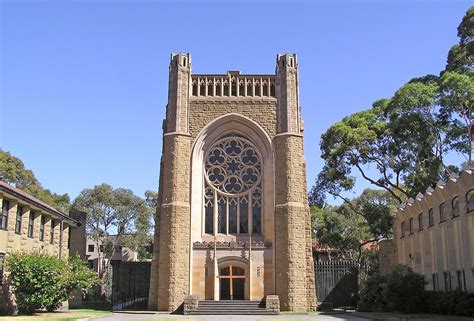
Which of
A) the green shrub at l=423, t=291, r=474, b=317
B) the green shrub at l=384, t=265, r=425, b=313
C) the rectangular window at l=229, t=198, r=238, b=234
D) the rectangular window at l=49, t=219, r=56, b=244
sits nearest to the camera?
the green shrub at l=423, t=291, r=474, b=317

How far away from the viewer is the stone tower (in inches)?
1227

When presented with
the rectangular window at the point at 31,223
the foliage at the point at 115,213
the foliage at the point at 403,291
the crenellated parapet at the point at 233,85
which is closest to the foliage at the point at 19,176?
the foliage at the point at 115,213

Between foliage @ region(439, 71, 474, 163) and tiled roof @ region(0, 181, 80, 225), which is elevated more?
foliage @ region(439, 71, 474, 163)

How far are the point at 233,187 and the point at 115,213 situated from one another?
28908 millimetres

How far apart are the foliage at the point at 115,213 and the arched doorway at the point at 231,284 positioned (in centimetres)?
2919

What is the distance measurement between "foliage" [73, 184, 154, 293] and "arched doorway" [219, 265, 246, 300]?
29.2 m

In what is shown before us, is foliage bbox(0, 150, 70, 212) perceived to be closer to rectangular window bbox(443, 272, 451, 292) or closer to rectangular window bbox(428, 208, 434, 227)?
rectangular window bbox(428, 208, 434, 227)

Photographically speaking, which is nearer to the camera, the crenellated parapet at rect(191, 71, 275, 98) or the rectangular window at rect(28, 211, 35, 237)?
the rectangular window at rect(28, 211, 35, 237)

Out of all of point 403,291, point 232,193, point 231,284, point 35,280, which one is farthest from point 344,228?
point 35,280

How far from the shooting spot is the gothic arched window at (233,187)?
33.1 meters

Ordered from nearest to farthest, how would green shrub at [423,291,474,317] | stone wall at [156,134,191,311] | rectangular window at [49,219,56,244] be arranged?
green shrub at [423,291,474,317], stone wall at [156,134,191,311], rectangular window at [49,219,56,244]

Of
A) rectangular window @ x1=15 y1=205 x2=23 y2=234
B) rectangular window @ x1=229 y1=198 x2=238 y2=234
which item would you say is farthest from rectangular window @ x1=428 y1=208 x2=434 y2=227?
rectangular window @ x1=15 y1=205 x2=23 y2=234

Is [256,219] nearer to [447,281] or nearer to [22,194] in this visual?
[447,281]

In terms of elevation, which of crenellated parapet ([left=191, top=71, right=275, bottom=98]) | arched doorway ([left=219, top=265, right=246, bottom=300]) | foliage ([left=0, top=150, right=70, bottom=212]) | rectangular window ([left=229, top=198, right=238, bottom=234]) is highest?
crenellated parapet ([left=191, top=71, right=275, bottom=98])
